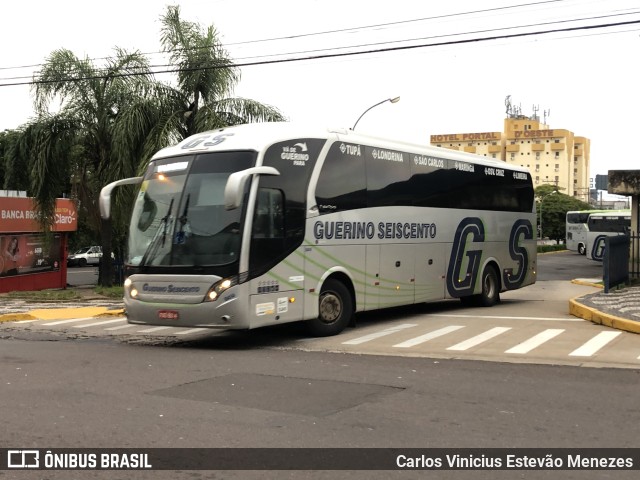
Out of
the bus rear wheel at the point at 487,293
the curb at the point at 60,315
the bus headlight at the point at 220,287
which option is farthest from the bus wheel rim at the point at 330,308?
the curb at the point at 60,315

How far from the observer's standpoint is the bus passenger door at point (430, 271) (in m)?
15.7

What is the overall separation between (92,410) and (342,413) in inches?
92.1

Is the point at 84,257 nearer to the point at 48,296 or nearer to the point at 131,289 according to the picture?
Result: the point at 48,296

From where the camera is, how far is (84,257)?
6097 centimetres

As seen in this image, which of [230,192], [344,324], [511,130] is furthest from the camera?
[511,130]

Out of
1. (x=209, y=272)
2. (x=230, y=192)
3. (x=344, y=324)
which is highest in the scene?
(x=230, y=192)

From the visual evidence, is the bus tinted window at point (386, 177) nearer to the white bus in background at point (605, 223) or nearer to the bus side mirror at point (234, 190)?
the bus side mirror at point (234, 190)

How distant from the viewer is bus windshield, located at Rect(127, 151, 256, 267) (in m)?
11.3

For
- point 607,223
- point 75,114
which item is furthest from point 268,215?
point 607,223

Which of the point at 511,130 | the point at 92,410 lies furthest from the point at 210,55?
the point at 511,130

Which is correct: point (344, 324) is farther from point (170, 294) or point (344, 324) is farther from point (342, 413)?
point (342, 413)

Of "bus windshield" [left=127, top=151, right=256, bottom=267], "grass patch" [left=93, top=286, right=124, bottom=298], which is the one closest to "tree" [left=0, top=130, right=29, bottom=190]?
"grass patch" [left=93, top=286, right=124, bottom=298]

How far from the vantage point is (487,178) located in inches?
717

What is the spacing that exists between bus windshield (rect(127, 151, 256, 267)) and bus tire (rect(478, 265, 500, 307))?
8.65m
